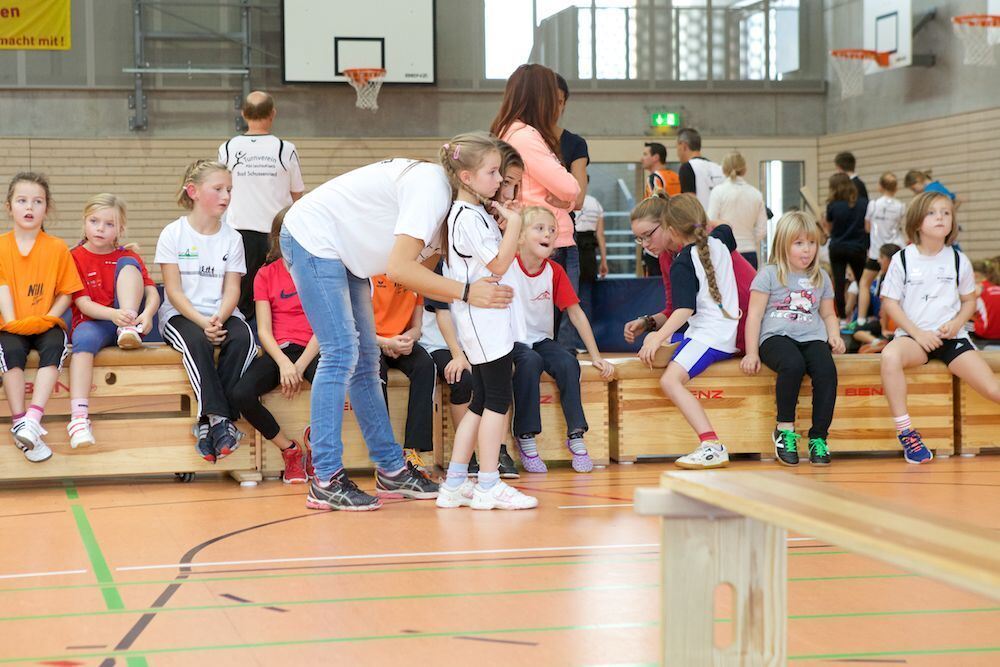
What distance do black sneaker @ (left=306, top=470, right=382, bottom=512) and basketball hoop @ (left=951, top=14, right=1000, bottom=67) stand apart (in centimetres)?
937

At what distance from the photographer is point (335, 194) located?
3824 mm

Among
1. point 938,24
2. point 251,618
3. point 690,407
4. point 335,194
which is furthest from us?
point 938,24

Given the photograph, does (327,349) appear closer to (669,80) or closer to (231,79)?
(231,79)

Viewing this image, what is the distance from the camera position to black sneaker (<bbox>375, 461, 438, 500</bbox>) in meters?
4.23

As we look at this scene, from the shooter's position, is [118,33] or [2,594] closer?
[2,594]

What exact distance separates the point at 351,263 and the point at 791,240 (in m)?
2.18

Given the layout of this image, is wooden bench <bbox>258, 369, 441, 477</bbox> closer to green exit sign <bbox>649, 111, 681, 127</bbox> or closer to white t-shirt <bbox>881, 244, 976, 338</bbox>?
white t-shirt <bbox>881, 244, 976, 338</bbox>

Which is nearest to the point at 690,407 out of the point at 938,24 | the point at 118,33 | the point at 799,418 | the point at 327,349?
the point at 799,418

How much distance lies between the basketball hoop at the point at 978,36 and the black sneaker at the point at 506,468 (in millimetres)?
8498

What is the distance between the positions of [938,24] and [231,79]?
7.49 meters

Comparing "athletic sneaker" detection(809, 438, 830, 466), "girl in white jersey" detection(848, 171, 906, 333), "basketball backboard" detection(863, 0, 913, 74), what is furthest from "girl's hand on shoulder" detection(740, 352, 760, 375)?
"basketball backboard" detection(863, 0, 913, 74)

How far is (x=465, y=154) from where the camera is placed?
3732mm

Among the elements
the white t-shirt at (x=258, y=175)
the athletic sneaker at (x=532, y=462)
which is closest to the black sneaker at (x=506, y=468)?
the athletic sneaker at (x=532, y=462)

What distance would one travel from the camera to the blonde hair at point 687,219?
5047 mm
